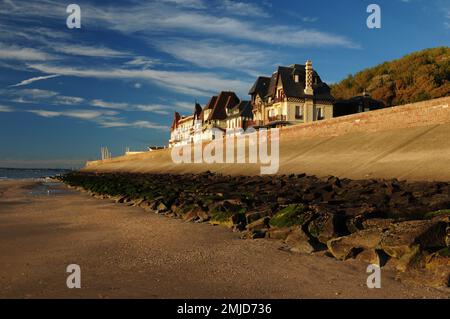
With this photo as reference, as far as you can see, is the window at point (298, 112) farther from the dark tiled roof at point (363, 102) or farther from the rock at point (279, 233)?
the rock at point (279, 233)

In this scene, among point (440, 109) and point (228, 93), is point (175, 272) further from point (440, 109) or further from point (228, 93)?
point (228, 93)

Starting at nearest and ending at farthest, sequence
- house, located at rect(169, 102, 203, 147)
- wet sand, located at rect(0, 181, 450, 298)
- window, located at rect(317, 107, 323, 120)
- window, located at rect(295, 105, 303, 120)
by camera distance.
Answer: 1. wet sand, located at rect(0, 181, 450, 298)
2. window, located at rect(295, 105, 303, 120)
3. window, located at rect(317, 107, 323, 120)
4. house, located at rect(169, 102, 203, 147)

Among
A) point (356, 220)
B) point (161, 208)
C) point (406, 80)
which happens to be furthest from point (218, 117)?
point (356, 220)

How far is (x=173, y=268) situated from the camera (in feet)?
20.1

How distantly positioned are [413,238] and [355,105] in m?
50.0

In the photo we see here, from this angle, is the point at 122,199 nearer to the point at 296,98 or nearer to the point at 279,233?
the point at 279,233

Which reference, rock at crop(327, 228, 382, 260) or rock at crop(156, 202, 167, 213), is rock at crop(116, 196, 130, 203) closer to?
rock at crop(156, 202, 167, 213)

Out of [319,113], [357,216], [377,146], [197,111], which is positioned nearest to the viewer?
[357,216]

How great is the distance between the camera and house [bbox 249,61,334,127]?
1887 inches

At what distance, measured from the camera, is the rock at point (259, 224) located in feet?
28.9

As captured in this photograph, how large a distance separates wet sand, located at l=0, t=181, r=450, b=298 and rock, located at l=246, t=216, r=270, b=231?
20.3 inches

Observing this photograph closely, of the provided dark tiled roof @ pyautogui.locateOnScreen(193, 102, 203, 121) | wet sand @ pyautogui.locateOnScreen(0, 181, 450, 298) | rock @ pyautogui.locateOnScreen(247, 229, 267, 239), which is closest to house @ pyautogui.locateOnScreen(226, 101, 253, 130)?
dark tiled roof @ pyautogui.locateOnScreen(193, 102, 203, 121)

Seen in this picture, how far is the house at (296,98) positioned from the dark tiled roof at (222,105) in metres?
16.9
